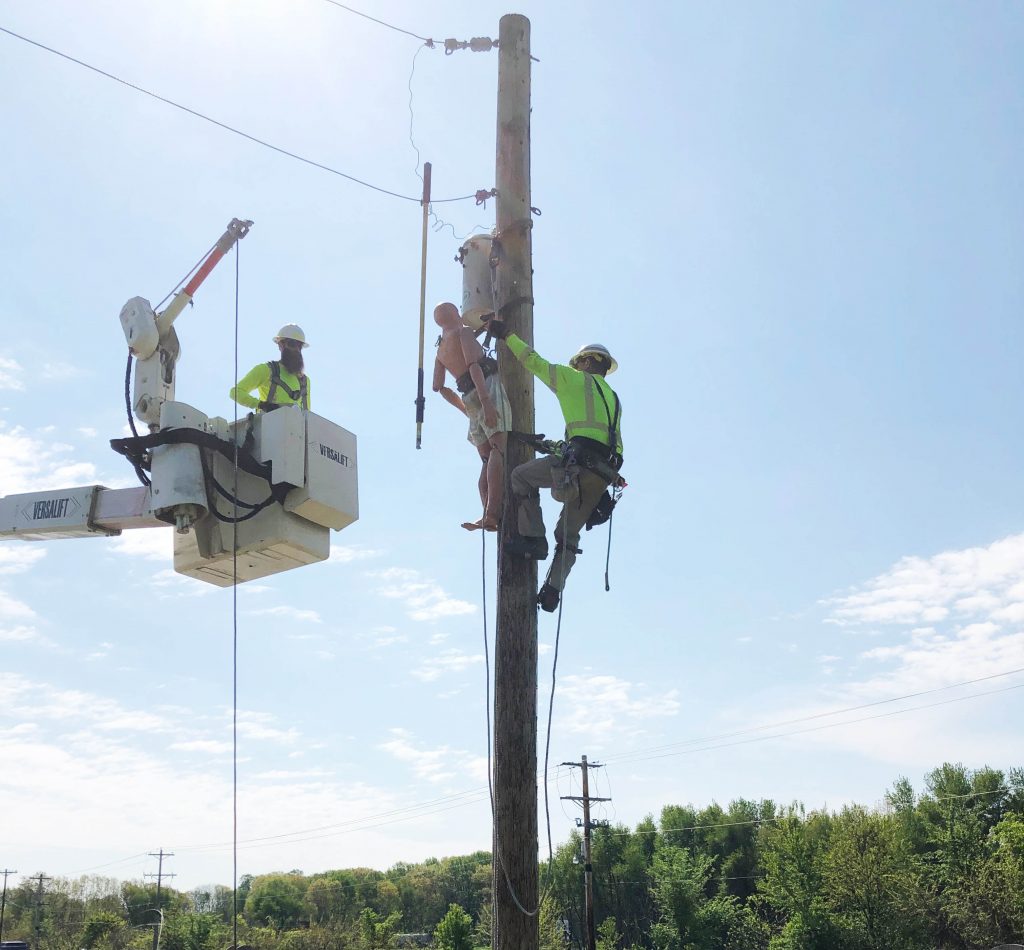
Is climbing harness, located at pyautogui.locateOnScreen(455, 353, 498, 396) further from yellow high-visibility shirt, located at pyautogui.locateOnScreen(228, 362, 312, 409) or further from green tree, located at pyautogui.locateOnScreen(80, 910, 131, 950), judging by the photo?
green tree, located at pyautogui.locateOnScreen(80, 910, 131, 950)

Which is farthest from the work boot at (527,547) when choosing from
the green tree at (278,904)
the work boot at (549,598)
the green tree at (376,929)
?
the green tree at (278,904)

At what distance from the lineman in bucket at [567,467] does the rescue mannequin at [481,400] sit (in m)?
0.17

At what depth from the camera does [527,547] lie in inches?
215

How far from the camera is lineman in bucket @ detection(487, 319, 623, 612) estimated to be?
5508 millimetres

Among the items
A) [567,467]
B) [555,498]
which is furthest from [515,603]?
[567,467]

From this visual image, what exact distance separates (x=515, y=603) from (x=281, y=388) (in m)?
2.85

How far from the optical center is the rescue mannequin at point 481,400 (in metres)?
5.71

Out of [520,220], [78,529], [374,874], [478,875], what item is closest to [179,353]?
[78,529]

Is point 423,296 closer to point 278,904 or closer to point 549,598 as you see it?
point 549,598

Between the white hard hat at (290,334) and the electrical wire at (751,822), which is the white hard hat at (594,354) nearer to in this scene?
the white hard hat at (290,334)

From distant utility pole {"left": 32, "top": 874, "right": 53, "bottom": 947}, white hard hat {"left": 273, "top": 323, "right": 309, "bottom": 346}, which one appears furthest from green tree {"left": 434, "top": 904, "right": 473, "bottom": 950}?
white hard hat {"left": 273, "top": 323, "right": 309, "bottom": 346}

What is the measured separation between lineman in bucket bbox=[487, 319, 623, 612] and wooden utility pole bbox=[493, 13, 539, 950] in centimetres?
9

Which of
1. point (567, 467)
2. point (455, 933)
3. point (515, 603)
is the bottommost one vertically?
point (455, 933)

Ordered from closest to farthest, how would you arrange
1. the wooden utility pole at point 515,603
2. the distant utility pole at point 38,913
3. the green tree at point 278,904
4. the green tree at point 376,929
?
the wooden utility pole at point 515,603 < the distant utility pole at point 38,913 < the green tree at point 376,929 < the green tree at point 278,904
